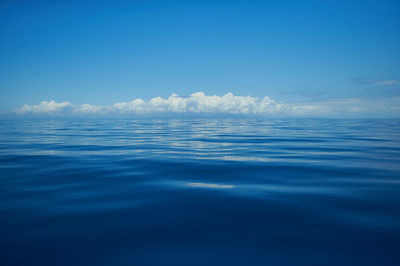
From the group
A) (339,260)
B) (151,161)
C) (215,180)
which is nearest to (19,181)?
(151,161)

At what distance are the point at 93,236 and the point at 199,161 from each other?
5.52 metres

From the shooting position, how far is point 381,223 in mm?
3215

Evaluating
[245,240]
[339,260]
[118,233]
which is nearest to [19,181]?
[118,233]

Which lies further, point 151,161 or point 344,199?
point 151,161

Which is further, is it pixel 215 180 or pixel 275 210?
pixel 215 180

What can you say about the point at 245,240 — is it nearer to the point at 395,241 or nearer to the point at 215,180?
the point at 395,241

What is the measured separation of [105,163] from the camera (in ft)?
26.1

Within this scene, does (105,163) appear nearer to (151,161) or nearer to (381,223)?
(151,161)

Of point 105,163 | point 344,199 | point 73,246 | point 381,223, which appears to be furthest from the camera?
point 105,163

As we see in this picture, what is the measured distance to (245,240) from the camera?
2797mm

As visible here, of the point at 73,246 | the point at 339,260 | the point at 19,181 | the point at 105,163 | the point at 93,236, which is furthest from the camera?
the point at 105,163

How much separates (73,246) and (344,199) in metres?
4.87

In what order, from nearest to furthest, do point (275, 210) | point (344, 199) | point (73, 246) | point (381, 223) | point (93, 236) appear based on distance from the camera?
point (73, 246)
point (93, 236)
point (381, 223)
point (275, 210)
point (344, 199)

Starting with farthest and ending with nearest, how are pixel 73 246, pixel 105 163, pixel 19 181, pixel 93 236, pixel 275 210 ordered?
1. pixel 105 163
2. pixel 19 181
3. pixel 275 210
4. pixel 93 236
5. pixel 73 246
